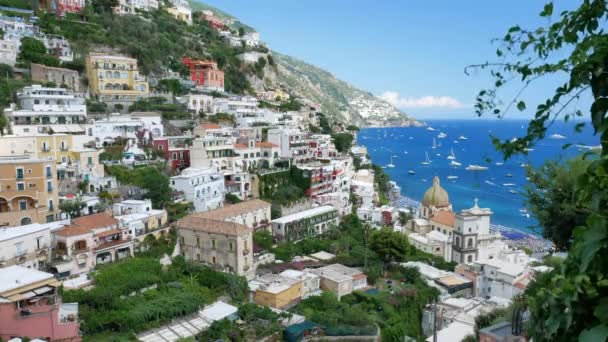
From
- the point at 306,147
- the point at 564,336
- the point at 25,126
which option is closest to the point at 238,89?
the point at 306,147

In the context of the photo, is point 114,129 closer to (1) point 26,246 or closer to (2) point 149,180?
(2) point 149,180

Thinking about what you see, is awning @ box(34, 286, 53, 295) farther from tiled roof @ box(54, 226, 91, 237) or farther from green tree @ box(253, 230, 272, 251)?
green tree @ box(253, 230, 272, 251)

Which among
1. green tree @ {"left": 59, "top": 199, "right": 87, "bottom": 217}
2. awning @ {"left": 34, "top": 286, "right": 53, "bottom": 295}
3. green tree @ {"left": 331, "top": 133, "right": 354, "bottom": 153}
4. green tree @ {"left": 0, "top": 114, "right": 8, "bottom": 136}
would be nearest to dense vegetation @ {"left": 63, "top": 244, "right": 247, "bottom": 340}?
awning @ {"left": 34, "top": 286, "right": 53, "bottom": 295}

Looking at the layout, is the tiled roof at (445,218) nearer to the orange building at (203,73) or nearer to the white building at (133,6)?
the orange building at (203,73)

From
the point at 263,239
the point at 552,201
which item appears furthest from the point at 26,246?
the point at 552,201

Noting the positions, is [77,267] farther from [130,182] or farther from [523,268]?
[523,268]

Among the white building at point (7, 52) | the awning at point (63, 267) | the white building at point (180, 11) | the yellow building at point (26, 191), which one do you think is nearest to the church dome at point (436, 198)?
the yellow building at point (26, 191)

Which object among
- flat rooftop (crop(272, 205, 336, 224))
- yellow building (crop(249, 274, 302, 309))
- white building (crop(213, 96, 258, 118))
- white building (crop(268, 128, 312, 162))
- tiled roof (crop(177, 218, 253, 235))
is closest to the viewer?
yellow building (crop(249, 274, 302, 309))
